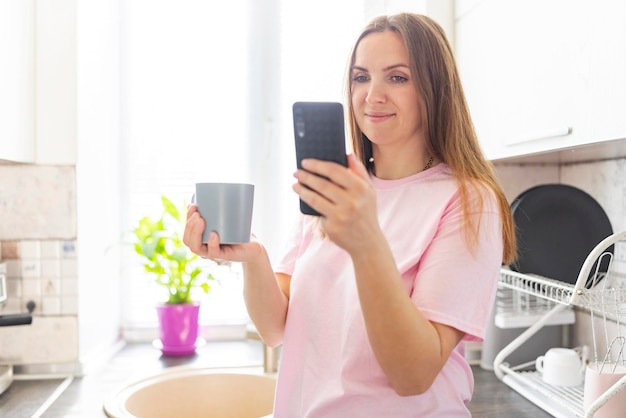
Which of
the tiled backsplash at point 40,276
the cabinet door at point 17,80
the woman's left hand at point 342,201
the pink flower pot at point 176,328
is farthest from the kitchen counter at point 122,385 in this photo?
the woman's left hand at point 342,201

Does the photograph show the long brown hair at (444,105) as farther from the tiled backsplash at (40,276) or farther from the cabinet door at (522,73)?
the tiled backsplash at (40,276)

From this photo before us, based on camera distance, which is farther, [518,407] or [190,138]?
[190,138]

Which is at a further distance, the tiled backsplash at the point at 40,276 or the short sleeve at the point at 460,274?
the tiled backsplash at the point at 40,276

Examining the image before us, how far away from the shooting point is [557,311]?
→ 4.44ft

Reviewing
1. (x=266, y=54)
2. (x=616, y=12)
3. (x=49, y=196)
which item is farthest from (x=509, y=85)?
(x=49, y=196)

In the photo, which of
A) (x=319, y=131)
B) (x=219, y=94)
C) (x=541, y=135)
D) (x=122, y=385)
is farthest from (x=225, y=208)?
(x=219, y=94)

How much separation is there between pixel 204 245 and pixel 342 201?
298 millimetres

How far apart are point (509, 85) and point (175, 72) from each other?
1089 millimetres

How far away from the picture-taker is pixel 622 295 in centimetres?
114

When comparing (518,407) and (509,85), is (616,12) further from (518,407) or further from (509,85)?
(518,407)

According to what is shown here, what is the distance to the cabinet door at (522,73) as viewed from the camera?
102 cm

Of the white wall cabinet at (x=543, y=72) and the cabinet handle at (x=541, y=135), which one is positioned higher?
the white wall cabinet at (x=543, y=72)

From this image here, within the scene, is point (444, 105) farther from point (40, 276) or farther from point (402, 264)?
point (40, 276)

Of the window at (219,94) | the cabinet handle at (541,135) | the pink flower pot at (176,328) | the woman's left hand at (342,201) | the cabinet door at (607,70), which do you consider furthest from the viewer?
the window at (219,94)
